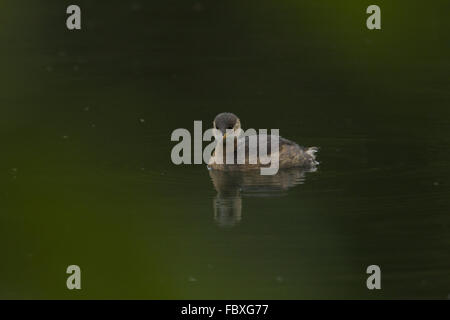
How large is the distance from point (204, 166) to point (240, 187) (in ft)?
2.65

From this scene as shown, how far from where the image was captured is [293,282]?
7812mm

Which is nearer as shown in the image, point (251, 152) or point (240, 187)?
point (240, 187)

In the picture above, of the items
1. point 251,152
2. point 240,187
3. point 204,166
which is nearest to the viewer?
point 240,187

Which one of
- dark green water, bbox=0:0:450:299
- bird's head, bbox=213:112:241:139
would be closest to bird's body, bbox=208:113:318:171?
bird's head, bbox=213:112:241:139

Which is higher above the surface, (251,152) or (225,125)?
(225,125)

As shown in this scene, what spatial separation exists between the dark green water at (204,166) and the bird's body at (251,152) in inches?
8.6

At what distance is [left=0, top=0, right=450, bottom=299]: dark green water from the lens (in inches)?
320

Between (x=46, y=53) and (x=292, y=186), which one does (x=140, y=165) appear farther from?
(x=46, y=53)

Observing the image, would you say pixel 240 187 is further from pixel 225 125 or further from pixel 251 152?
pixel 225 125

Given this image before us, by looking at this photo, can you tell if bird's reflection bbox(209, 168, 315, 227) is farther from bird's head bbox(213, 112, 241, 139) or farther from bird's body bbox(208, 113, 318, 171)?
bird's head bbox(213, 112, 241, 139)

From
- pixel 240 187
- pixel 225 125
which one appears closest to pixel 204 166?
pixel 225 125

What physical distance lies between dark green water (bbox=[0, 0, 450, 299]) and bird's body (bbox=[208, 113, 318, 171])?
8.6 inches

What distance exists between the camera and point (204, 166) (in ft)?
35.9

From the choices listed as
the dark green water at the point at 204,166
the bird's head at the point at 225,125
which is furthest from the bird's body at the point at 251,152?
the dark green water at the point at 204,166
